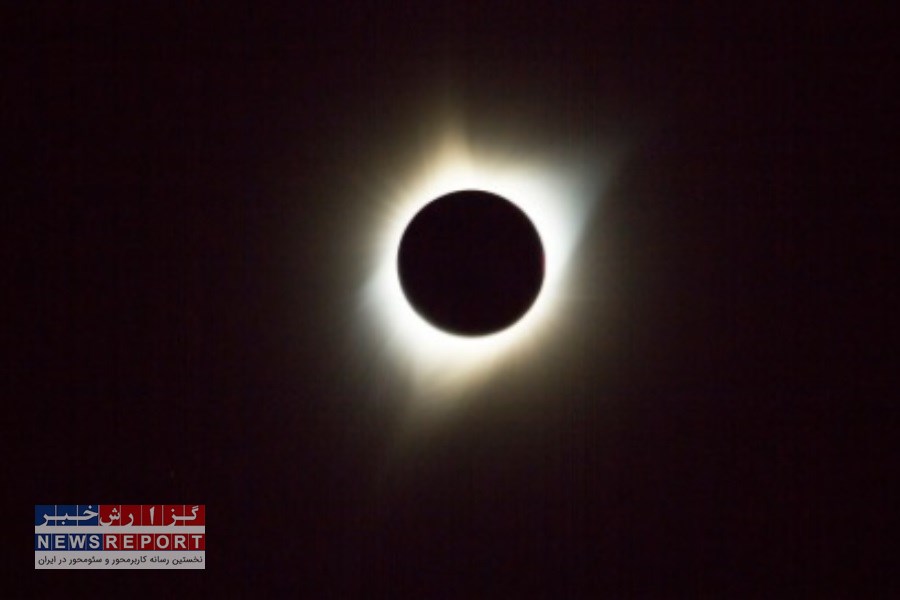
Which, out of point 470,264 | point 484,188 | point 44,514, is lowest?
point 44,514

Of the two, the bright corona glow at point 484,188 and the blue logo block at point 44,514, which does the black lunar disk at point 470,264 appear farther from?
the blue logo block at point 44,514

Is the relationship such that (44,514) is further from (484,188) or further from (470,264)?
(484,188)

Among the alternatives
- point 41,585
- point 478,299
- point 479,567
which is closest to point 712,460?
point 479,567

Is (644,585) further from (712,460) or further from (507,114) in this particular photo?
(507,114)

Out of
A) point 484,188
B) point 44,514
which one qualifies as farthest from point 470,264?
point 44,514

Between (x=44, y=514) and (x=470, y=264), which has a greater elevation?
(x=470, y=264)
